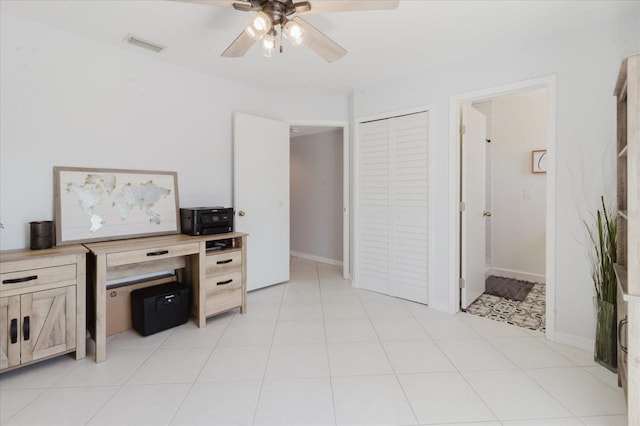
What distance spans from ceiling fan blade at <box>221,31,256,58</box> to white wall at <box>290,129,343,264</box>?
2.87 meters

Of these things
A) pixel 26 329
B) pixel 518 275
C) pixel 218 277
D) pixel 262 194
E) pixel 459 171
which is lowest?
pixel 518 275

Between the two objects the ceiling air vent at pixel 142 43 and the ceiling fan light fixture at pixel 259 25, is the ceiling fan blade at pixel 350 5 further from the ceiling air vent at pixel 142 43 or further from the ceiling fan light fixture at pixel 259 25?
the ceiling air vent at pixel 142 43

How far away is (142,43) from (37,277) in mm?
1949

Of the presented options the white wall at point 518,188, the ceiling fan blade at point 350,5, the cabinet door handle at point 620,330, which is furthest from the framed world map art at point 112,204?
the white wall at point 518,188

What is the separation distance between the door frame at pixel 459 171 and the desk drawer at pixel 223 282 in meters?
2.07

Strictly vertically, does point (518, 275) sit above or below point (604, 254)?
A: below

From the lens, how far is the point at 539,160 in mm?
3791

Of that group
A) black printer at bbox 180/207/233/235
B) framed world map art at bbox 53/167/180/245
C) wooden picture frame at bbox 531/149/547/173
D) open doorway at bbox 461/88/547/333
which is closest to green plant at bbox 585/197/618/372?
open doorway at bbox 461/88/547/333

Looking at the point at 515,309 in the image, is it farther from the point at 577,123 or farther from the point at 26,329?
the point at 26,329

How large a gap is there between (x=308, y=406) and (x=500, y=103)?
14.1 ft

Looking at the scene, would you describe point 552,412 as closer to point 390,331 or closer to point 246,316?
point 390,331

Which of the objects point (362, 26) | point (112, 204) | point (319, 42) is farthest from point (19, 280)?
point (362, 26)

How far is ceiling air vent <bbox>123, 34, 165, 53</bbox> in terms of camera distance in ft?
7.94

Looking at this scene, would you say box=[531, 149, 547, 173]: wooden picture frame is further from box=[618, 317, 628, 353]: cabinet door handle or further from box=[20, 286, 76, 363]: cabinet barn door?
box=[20, 286, 76, 363]: cabinet barn door
